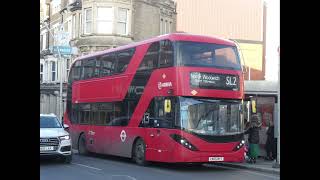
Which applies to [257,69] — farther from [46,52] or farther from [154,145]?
[154,145]

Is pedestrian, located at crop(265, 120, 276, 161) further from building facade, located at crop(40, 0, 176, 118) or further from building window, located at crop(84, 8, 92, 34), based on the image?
building window, located at crop(84, 8, 92, 34)

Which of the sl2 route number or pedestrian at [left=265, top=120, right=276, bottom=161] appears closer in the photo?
the sl2 route number

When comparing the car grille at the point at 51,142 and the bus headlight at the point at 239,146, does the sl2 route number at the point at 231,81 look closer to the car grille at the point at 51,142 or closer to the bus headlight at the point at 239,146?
the bus headlight at the point at 239,146

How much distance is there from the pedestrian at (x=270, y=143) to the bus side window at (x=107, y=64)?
572 cm

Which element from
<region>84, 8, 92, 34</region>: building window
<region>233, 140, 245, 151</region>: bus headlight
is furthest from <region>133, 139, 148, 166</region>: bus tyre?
<region>84, 8, 92, 34</region>: building window

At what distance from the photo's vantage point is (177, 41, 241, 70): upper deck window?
14.7m

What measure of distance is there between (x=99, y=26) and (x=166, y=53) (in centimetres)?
2301

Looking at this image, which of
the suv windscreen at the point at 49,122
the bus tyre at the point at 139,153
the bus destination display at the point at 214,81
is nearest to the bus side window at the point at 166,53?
the bus destination display at the point at 214,81

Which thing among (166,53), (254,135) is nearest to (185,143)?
(166,53)

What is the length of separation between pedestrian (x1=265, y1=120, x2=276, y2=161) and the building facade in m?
19.3

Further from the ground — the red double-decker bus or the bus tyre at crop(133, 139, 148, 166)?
the red double-decker bus

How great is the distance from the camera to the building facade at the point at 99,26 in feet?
123
